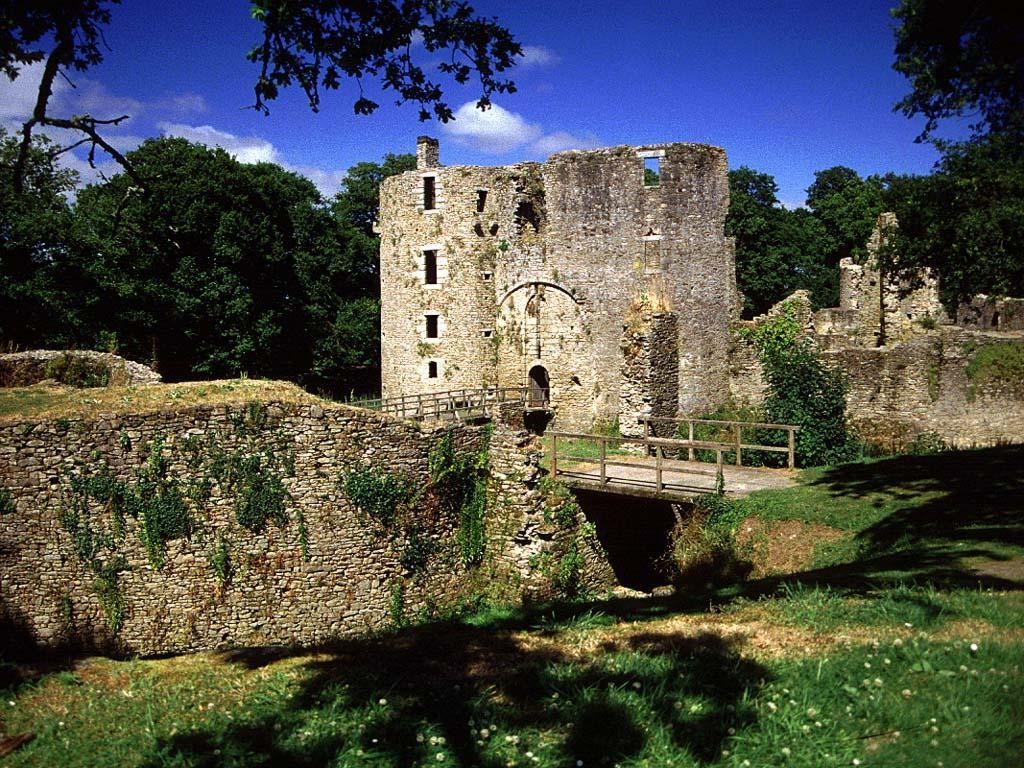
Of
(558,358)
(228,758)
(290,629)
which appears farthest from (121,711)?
(558,358)

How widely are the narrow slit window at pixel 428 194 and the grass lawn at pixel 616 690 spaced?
20719 millimetres

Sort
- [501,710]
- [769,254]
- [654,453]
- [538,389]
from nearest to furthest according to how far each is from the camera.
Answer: [501,710], [654,453], [538,389], [769,254]

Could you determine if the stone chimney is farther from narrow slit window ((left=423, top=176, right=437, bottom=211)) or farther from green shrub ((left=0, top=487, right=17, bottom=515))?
green shrub ((left=0, top=487, right=17, bottom=515))

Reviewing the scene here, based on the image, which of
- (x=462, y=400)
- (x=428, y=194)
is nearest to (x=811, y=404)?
(x=462, y=400)

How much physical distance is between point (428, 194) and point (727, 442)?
43.0 feet

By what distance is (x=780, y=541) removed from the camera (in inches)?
547

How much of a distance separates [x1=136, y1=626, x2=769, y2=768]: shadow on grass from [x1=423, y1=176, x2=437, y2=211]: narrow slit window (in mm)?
22138

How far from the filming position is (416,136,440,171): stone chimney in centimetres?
2844

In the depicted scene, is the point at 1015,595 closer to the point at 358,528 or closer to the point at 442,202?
the point at 358,528

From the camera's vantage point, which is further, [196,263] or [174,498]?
[196,263]

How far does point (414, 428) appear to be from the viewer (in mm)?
15734

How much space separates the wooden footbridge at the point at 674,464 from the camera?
1680cm

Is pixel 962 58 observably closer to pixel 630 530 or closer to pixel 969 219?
pixel 969 219

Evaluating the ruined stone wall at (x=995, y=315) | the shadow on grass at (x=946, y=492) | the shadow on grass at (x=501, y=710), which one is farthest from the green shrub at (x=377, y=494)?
the ruined stone wall at (x=995, y=315)
